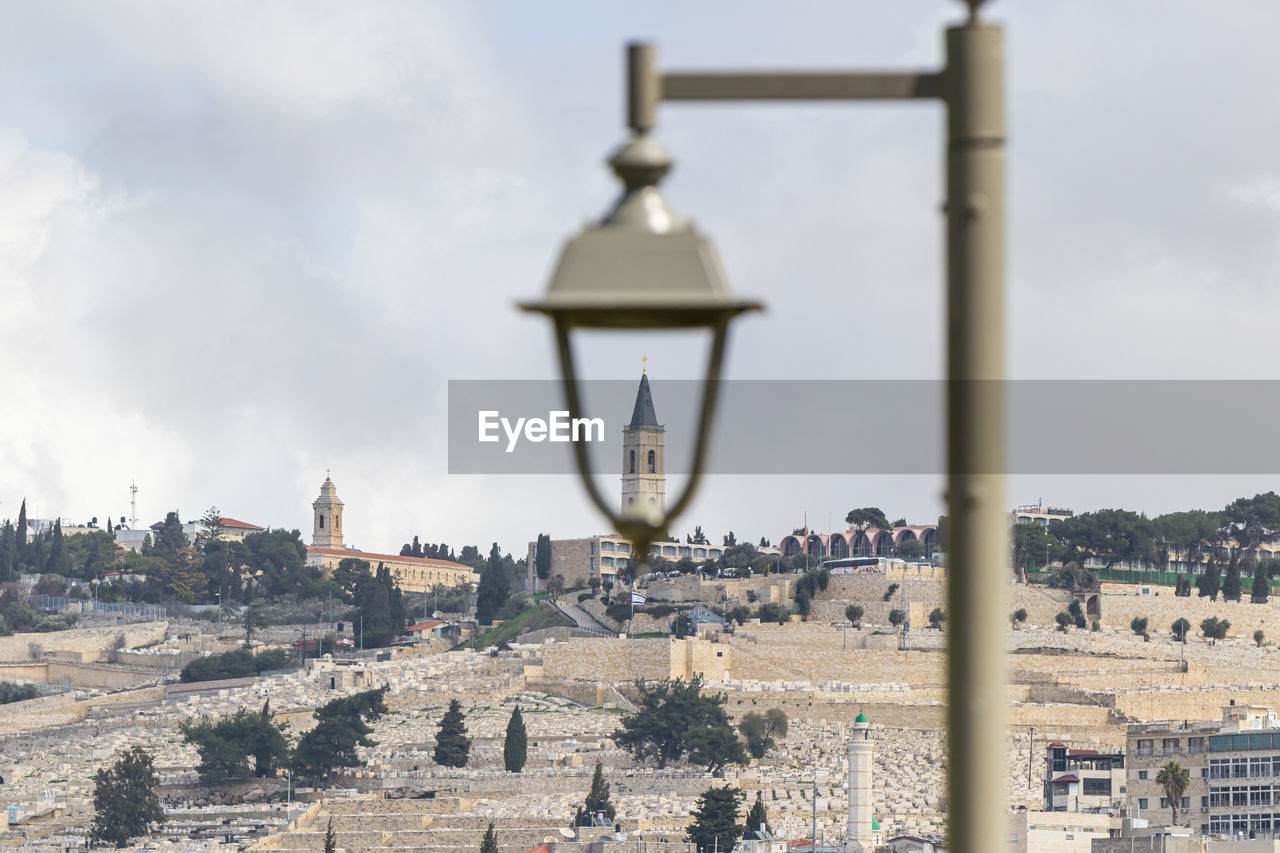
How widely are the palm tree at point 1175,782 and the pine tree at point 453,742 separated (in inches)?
845

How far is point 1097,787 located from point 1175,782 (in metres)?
4.38

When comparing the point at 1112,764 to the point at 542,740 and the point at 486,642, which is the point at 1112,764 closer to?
the point at 542,740

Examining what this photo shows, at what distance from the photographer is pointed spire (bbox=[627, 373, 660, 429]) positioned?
10306 cm

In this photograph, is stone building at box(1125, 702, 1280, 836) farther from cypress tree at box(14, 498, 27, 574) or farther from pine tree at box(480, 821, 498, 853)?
cypress tree at box(14, 498, 27, 574)

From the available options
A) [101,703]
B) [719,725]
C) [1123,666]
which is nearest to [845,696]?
[719,725]

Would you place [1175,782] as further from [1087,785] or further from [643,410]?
[643,410]

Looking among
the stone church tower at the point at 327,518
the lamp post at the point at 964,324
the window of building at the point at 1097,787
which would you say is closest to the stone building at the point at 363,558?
the stone church tower at the point at 327,518

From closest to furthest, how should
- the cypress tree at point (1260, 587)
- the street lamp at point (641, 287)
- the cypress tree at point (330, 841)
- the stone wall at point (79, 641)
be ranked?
the street lamp at point (641, 287) → the cypress tree at point (330, 841) → the cypress tree at point (1260, 587) → the stone wall at point (79, 641)

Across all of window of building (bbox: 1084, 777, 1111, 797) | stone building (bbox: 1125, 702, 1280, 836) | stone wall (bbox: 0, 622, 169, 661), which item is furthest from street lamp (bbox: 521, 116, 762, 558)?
stone wall (bbox: 0, 622, 169, 661)

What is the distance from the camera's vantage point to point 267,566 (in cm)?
12431

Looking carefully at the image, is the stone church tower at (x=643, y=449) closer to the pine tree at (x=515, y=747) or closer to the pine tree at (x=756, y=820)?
the pine tree at (x=515, y=747)

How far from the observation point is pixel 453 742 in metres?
→ 71.4

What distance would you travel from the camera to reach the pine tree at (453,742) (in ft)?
234

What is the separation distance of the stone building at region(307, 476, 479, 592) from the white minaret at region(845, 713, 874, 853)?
241ft
